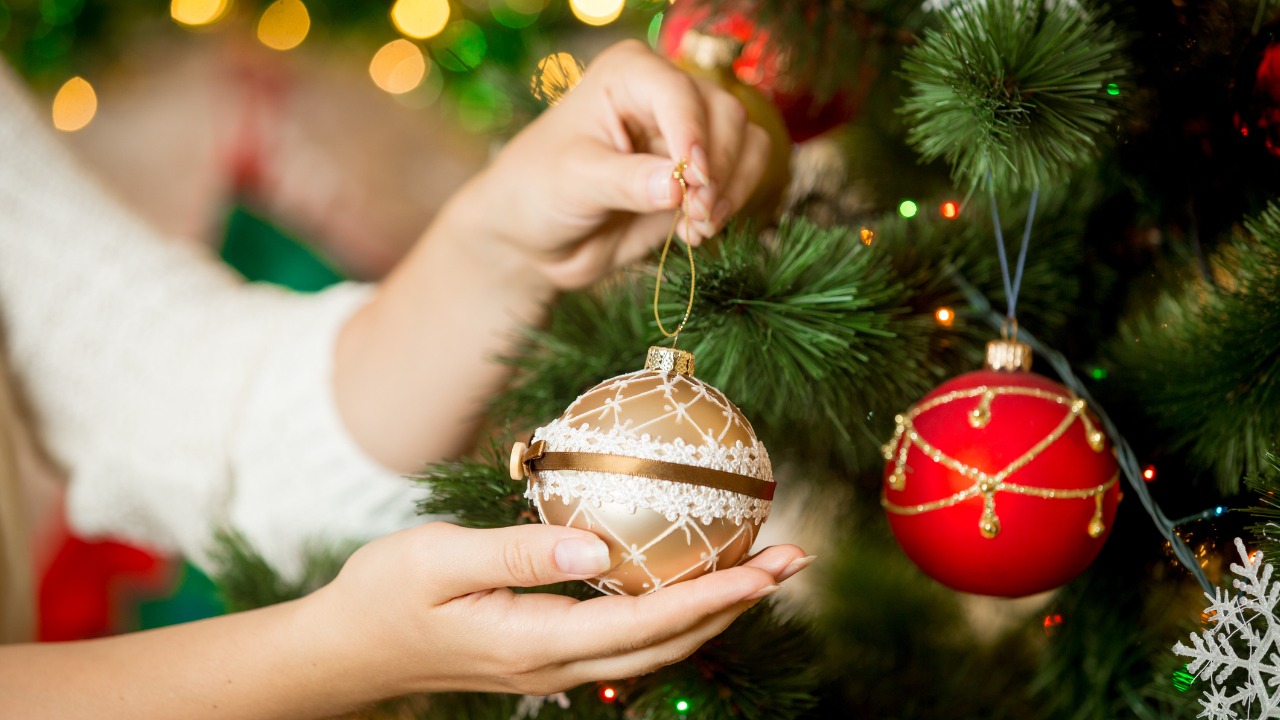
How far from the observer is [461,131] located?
1.75m

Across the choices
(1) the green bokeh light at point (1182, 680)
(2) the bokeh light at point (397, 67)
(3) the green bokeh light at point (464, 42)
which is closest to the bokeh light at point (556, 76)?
(1) the green bokeh light at point (1182, 680)

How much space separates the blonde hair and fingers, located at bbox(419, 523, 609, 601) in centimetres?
72

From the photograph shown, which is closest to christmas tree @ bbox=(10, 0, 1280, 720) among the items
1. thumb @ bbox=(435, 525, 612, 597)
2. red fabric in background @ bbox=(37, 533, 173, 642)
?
thumb @ bbox=(435, 525, 612, 597)

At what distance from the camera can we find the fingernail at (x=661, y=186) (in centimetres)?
48

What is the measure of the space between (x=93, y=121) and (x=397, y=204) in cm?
58

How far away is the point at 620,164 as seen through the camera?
51 centimetres

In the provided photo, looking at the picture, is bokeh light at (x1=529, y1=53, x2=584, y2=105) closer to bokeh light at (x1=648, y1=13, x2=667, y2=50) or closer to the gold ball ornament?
bokeh light at (x1=648, y1=13, x2=667, y2=50)

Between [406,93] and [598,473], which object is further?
[406,93]

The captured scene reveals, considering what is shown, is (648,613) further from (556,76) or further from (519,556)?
(556,76)

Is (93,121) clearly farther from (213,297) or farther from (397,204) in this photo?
(213,297)

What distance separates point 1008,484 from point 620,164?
0.94 feet

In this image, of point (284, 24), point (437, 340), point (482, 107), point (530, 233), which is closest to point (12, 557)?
point (437, 340)

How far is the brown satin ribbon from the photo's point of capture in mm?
398

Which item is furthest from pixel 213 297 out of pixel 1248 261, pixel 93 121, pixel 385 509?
pixel 1248 261
